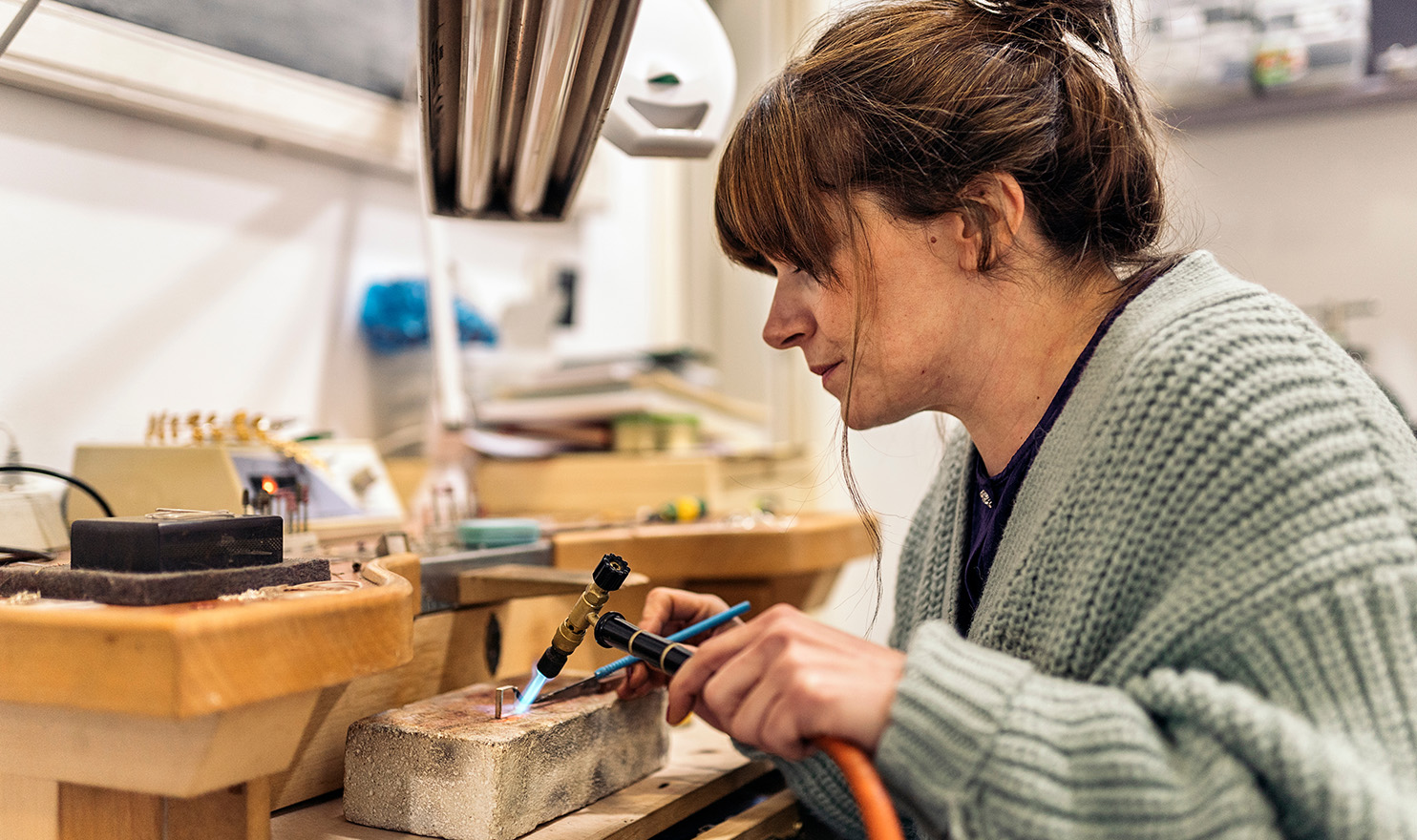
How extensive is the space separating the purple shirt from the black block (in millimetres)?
509

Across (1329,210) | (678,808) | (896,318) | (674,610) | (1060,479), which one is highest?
(1329,210)

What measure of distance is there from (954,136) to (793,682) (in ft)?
1.35

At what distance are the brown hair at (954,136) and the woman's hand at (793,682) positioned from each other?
0.22 metres

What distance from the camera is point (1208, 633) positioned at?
59cm

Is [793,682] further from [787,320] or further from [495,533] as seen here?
[495,533]

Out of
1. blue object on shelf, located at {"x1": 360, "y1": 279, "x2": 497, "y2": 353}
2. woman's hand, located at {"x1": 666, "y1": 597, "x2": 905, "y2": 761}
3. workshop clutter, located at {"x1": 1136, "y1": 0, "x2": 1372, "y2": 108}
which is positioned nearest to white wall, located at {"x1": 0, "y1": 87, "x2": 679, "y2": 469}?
blue object on shelf, located at {"x1": 360, "y1": 279, "x2": 497, "y2": 353}

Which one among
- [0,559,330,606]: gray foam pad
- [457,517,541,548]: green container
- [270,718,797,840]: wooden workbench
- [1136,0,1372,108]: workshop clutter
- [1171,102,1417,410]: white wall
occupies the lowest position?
[270,718,797,840]: wooden workbench

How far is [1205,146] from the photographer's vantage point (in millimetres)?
2160

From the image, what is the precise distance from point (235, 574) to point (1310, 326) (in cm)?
66

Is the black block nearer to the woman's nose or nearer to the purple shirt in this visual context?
the woman's nose

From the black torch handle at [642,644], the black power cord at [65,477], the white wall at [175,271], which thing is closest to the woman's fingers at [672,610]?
the black torch handle at [642,644]

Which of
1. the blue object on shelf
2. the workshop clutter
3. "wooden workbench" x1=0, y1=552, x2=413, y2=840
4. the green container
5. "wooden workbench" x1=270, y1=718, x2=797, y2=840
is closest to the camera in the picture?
"wooden workbench" x1=0, y1=552, x2=413, y2=840

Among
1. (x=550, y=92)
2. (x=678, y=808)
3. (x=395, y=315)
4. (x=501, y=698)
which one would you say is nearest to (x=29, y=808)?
(x=501, y=698)

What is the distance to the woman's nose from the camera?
0.83 m
